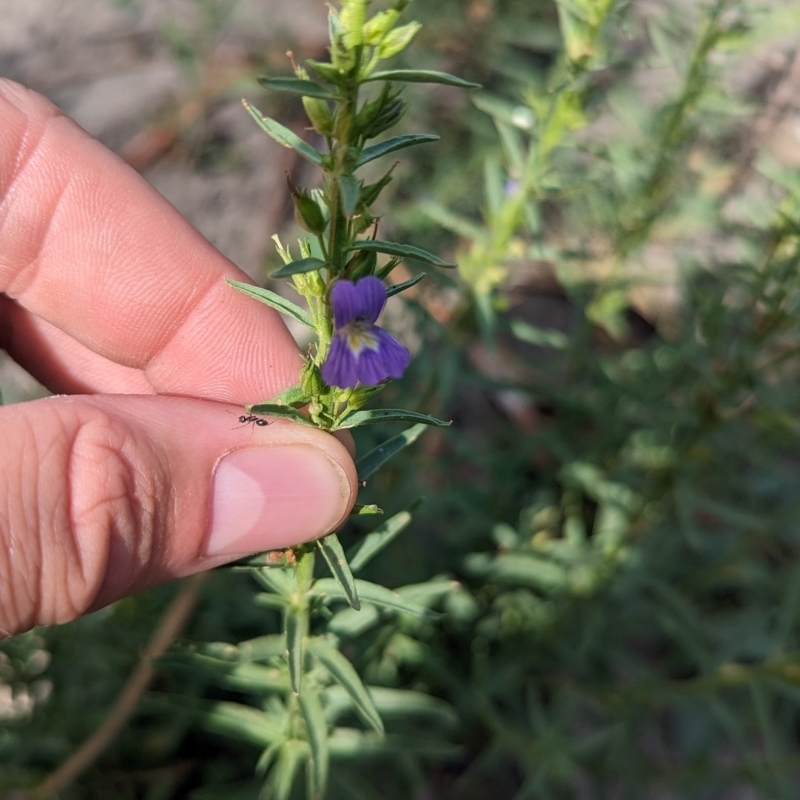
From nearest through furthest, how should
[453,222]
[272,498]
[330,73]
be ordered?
[330,73] → [272,498] → [453,222]

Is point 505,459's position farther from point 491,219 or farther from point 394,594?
point 394,594

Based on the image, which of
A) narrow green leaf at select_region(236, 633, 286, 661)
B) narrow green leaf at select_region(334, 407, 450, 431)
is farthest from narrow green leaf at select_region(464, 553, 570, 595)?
narrow green leaf at select_region(334, 407, 450, 431)

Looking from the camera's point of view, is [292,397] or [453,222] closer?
[292,397]

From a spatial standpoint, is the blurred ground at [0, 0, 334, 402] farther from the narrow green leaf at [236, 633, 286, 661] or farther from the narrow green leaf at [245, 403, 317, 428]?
the narrow green leaf at [245, 403, 317, 428]

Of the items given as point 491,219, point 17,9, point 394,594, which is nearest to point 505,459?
point 491,219

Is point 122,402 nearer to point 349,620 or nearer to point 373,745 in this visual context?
point 349,620

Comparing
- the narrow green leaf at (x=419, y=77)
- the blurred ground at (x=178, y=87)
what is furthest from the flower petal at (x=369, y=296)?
the blurred ground at (x=178, y=87)

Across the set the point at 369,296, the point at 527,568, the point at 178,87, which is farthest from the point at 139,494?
the point at 178,87
